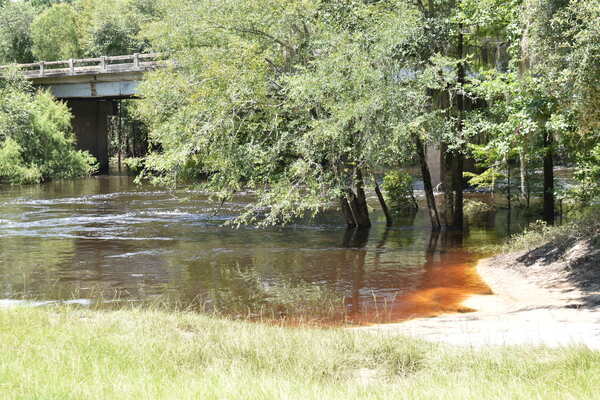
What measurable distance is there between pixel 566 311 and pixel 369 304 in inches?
147

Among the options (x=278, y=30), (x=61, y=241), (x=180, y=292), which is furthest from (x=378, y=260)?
(x=61, y=241)

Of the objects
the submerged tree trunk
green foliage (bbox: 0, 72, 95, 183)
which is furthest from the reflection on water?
green foliage (bbox: 0, 72, 95, 183)

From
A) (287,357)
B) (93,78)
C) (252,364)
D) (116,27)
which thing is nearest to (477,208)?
(287,357)

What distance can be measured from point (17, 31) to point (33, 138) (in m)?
32.7

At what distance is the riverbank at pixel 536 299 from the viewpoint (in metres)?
10.1

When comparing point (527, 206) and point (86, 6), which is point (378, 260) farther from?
point (86, 6)

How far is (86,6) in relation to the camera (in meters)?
75.1

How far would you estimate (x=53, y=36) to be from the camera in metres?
71.6

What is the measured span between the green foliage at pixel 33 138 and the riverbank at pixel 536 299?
32.5 meters

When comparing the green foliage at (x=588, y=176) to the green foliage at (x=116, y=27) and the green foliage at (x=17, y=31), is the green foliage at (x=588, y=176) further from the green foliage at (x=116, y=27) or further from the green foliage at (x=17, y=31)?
the green foliage at (x=17, y=31)

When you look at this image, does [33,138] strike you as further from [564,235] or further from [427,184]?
[564,235]

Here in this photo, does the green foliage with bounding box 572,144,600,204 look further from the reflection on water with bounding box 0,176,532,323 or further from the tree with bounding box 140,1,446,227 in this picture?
the tree with bounding box 140,1,446,227

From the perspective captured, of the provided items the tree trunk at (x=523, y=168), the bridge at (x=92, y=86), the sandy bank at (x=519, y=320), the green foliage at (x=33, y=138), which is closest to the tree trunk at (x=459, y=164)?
the tree trunk at (x=523, y=168)

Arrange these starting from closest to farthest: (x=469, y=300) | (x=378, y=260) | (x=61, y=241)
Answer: (x=469, y=300), (x=378, y=260), (x=61, y=241)
